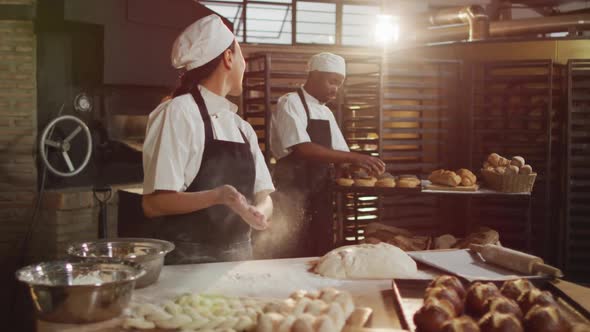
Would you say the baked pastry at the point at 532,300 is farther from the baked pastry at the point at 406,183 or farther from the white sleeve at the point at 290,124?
the white sleeve at the point at 290,124

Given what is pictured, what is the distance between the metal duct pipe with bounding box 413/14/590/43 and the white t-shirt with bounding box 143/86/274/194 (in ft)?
24.7

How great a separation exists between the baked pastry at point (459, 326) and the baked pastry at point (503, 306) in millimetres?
102

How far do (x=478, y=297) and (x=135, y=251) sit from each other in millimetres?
1125

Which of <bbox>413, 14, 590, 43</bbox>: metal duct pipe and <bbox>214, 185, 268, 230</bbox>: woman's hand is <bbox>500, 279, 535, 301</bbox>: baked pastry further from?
<bbox>413, 14, 590, 43</bbox>: metal duct pipe

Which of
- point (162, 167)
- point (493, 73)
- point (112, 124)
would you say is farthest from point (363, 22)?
point (162, 167)

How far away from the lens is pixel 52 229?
4.78 metres

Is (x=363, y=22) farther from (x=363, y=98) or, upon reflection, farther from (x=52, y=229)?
(x=52, y=229)

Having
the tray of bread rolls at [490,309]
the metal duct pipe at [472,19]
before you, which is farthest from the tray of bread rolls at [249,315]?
the metal duct pipe at [472,19]

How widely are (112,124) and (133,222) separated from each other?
1.23 meters

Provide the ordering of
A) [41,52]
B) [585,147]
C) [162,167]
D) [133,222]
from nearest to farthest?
[162,167], [133,222], [41,52], [585,147]

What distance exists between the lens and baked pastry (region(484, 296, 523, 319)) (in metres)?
1.40

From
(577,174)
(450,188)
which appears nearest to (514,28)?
(577,174)

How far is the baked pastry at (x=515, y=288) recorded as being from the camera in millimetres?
1570

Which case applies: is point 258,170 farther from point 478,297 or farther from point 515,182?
point 515,182
